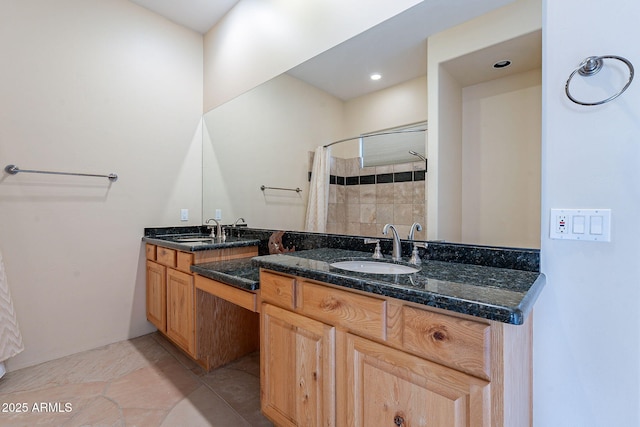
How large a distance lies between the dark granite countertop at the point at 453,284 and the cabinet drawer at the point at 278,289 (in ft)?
0.15

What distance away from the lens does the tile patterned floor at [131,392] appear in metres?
1.56

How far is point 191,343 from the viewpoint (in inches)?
78.2

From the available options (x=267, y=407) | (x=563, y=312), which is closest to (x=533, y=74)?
(x=563, y=312)

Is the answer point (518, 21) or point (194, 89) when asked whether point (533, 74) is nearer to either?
point (518, 21)

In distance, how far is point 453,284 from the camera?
95cm

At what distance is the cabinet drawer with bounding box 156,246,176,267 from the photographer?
2.19 m

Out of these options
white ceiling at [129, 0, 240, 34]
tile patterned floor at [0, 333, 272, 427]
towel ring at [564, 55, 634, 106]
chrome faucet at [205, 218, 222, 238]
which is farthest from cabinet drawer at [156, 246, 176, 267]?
towel ring at [564, 55, 634, 106]

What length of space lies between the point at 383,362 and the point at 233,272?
1.03 metres

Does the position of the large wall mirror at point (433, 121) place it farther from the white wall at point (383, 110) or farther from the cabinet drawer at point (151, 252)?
the cabinet drawer at point (151, 252)

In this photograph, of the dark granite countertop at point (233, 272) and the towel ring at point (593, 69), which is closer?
the towel ring at point (593, 69)

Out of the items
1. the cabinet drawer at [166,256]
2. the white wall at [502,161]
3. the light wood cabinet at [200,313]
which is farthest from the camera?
the cabinet drawer at [166,256]

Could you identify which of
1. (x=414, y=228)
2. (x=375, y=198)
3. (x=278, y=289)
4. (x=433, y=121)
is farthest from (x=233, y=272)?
(x=433, y=121)

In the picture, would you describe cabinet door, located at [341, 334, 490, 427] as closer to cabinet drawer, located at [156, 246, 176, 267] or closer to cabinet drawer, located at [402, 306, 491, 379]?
cabinet drawer, located at [402, 306, 491, 379]

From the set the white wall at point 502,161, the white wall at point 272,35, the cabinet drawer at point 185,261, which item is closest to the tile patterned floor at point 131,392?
the cabinet drawer at point 185,261
